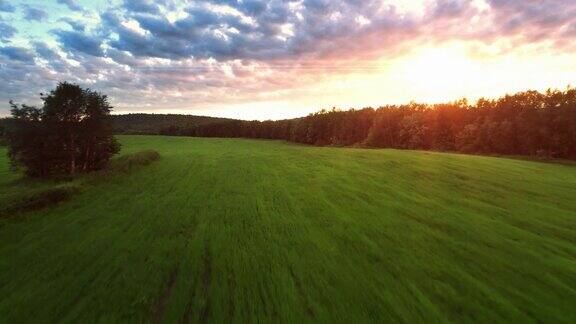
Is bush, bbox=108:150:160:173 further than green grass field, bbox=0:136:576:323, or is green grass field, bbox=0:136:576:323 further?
bush, bbox=108:150:160:173

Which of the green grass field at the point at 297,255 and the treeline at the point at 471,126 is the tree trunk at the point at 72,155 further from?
the treeline at the point at 471,126

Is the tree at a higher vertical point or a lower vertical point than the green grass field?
higher

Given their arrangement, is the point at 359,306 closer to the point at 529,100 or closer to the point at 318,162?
the point at 318,162

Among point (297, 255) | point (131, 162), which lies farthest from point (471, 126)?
point (297, 255)

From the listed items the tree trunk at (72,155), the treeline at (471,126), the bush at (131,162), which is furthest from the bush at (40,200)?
the treeline at (471,126)

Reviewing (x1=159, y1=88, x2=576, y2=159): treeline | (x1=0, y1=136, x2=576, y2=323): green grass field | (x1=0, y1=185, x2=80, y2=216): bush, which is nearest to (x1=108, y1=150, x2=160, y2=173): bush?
(x1=0, y1=136, x2=576, y2=323): green grass field

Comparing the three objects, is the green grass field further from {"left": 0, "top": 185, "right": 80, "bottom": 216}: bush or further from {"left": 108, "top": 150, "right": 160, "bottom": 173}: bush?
{"left": 108, "top": 150, "right": 160, "bottom": 173}: bush
